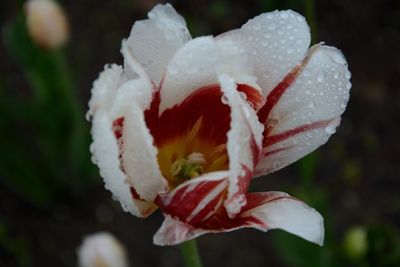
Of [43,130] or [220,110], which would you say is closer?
[220,110]

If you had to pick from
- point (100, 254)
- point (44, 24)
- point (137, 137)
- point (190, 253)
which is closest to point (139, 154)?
point (137, 137)

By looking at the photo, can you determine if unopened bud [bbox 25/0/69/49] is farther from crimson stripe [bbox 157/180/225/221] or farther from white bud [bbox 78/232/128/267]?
crimson stripe [bbox 157/180/225/221]

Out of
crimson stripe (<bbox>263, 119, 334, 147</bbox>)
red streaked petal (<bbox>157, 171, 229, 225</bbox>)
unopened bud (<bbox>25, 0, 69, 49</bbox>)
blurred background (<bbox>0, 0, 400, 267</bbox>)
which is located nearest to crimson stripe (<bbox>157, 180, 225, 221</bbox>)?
red streaked petal (<bbox>157, 171, 229, 225</bbox>)

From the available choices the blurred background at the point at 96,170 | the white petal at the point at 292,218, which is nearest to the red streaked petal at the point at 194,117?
the white petal at the point at 292,218

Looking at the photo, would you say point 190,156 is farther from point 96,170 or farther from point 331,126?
point 96,170

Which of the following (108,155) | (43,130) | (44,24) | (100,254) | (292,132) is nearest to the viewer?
(108,155)

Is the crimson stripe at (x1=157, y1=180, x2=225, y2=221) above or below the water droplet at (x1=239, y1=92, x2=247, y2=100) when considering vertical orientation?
below

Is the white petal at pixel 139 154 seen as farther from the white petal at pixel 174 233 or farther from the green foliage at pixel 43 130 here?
the green foliage at pixel 43 130
